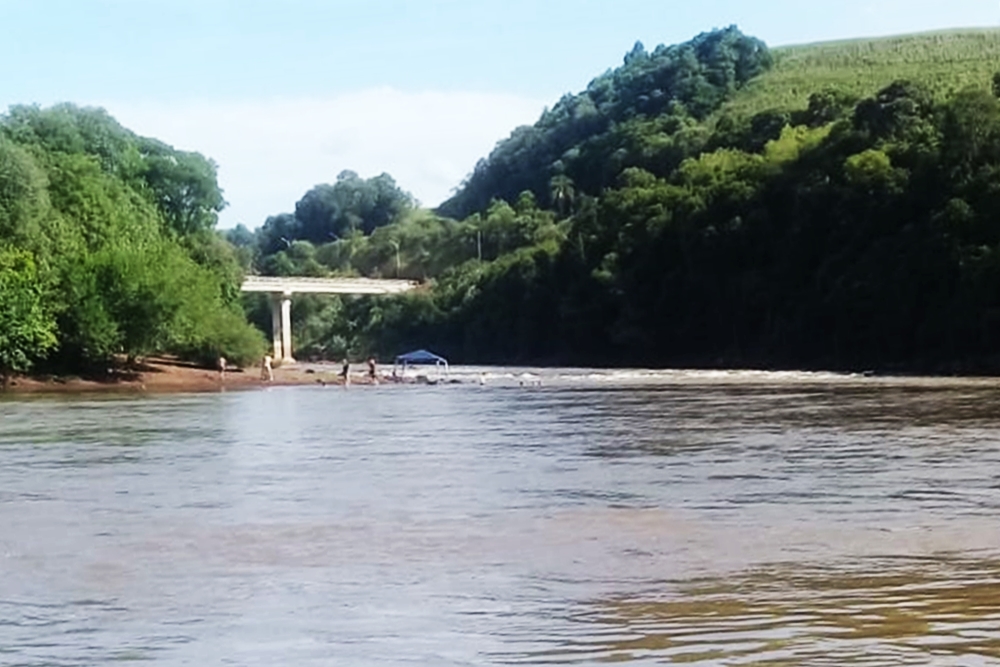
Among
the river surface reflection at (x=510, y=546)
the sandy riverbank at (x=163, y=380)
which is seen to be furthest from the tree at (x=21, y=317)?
the river surface reflection at (x=510, y=546)

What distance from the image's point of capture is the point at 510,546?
893 inches

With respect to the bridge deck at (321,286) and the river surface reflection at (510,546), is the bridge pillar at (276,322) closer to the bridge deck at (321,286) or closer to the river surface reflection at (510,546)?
the bridge deck at (321,286)

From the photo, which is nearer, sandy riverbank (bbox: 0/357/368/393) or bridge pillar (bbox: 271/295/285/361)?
sandy riverbank (bbox: 0/357/368/393)

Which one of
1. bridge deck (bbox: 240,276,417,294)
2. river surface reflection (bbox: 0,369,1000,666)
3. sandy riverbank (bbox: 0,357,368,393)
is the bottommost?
river surface reflection (bbox: 0,369,1000,666)

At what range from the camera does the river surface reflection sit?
15.7m

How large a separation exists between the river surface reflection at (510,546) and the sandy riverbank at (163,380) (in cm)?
4214

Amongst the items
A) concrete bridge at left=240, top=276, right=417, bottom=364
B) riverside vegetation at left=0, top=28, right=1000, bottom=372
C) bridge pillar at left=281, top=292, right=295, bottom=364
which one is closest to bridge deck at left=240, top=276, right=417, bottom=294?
concrete bridge at left=240, top=276, right=417, bottom=364

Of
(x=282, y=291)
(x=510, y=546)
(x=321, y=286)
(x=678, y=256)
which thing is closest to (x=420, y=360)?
(x=678, y=256)

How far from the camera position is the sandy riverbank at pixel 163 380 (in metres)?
89.8

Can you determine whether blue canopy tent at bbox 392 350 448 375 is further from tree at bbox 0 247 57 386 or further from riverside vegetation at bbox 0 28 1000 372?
tree at bbox 0 247 57 386

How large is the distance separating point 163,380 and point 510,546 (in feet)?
247

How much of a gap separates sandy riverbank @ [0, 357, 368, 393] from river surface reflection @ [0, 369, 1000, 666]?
42145mm

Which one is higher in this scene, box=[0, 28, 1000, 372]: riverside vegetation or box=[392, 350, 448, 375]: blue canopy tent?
box=[0, 28, 1000, 372]: riverside vegetation

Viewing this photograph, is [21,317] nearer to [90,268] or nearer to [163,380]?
[90,268]
